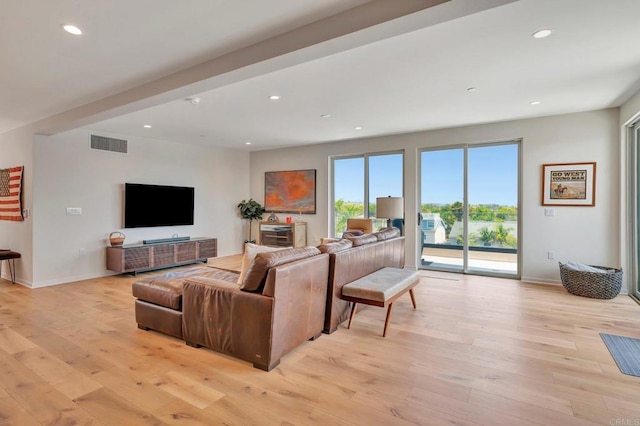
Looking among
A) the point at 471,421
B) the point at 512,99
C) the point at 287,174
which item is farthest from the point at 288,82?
the point at 287,174

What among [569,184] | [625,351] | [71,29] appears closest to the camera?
[71,29]

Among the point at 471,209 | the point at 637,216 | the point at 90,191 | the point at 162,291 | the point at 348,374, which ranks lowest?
the point at 348,374

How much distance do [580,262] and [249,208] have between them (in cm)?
656

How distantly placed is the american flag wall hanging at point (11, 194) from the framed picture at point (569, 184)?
8.27 meters

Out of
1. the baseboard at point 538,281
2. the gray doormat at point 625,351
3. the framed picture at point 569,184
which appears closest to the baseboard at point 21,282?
the gray doormat at point 625,351

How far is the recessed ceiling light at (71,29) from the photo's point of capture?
7.71 feet

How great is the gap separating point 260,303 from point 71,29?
96.2 inches

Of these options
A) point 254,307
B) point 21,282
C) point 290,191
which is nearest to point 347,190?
point 290,191

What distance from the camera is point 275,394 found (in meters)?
2.17

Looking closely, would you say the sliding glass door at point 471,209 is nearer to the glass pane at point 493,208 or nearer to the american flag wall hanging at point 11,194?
the glass pane at point 493,208

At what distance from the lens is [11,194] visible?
17.5ft

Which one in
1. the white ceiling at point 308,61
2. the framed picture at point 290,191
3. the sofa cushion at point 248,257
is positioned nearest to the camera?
the white ceiling at point 308,61

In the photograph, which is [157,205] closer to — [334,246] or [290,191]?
[290,191]

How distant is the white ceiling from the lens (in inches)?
85.8
